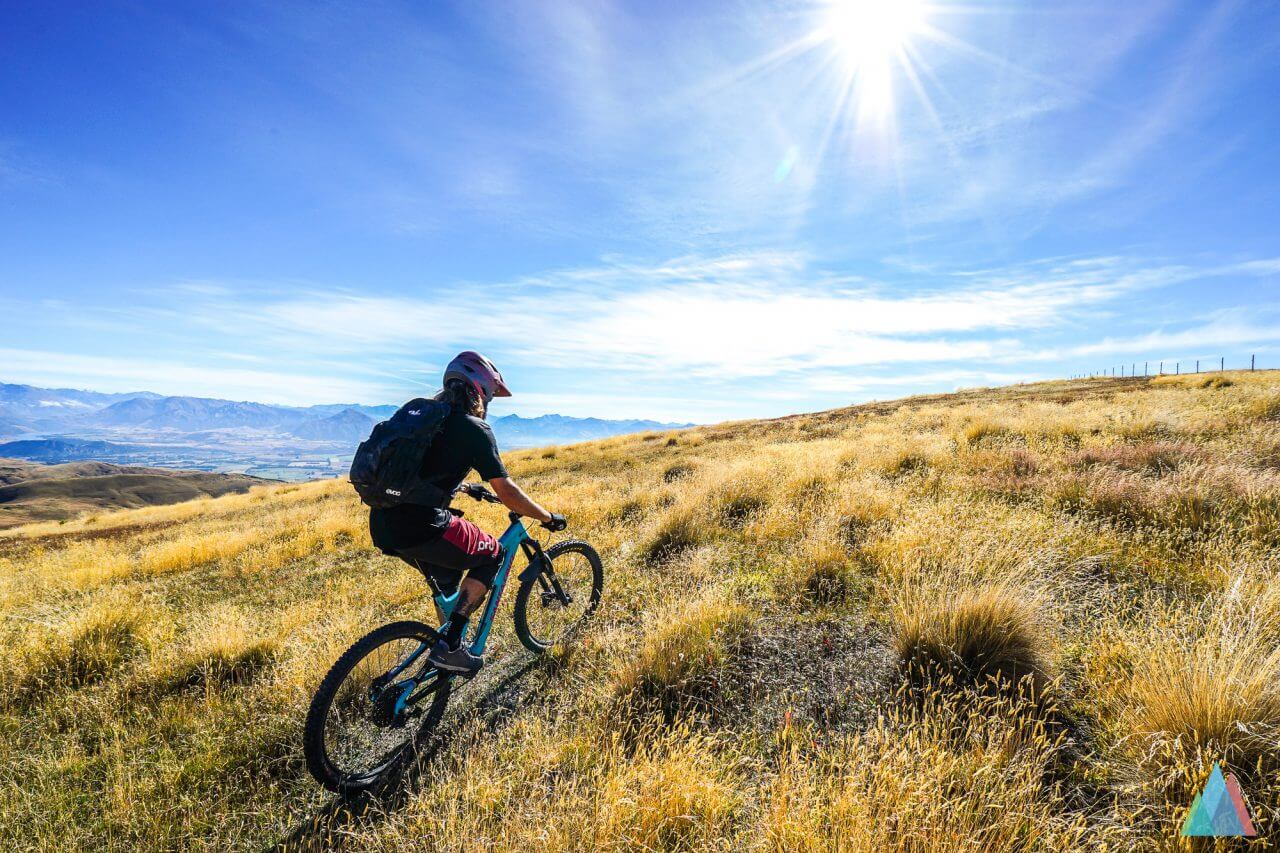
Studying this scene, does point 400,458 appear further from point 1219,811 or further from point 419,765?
point 1219,811

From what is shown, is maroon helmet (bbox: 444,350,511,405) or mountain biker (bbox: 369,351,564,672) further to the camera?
maroon helmet (bbox: 444,350,511,405)

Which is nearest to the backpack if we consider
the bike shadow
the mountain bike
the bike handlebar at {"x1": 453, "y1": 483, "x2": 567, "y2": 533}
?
the bike handlebar at {"x1": 453, "y1": 483, "x2": 567, "y2": 533}

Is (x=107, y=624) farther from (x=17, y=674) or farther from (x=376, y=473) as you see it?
(x=376, y=473)

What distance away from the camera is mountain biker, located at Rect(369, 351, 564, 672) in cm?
413

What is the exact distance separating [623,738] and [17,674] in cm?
688

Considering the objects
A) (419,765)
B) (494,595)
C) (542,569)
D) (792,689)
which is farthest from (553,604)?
(792,689)

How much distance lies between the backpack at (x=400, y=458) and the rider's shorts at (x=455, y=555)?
1.53 feet

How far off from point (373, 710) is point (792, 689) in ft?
11.5

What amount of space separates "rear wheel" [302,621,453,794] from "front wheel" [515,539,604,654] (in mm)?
1020

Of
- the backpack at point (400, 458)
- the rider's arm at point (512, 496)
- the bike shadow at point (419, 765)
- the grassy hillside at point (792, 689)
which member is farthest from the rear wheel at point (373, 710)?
the rider's arm at point (512, 496)

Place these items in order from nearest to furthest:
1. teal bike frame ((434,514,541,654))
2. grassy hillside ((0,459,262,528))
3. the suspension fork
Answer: teal bike frame ((434,514,541,654)) → the suspension fork → grassy hillside ((0,459,262,528))

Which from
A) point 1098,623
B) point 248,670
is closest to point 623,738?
point 1098,623

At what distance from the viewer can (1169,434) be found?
33.3ft

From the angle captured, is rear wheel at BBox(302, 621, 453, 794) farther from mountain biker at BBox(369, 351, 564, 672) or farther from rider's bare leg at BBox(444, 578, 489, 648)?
mountain biker at BBox(369, 351, 564, 672)
